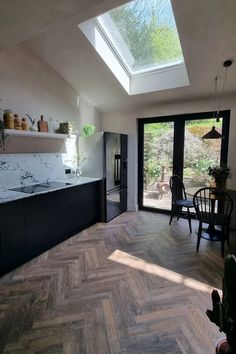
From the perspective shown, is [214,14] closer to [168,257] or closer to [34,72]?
[34,72]

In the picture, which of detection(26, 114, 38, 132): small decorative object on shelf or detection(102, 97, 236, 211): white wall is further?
detection(102, 97, 236, 211): white wall

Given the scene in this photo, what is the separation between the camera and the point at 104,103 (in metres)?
4.42

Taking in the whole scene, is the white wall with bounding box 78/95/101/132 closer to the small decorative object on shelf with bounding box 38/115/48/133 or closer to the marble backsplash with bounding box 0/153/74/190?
the marble backsplash with bounding box 0/153/74/190

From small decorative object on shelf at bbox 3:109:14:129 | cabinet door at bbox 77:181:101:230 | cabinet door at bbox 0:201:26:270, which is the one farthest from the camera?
cabinet door at bbox 77:181:101:230

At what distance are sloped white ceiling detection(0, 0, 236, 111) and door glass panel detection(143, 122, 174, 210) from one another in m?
0.61

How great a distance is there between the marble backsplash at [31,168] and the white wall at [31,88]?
2.20 feet

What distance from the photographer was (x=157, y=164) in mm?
4516

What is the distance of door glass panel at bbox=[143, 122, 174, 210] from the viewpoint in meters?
4.33

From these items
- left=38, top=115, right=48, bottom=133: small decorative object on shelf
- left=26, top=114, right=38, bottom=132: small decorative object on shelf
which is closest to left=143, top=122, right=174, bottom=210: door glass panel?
left=38, top=115, right=48, bottom=133: small decorative object on shelf

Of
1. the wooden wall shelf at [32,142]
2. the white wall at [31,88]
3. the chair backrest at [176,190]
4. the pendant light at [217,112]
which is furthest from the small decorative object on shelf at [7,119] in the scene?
the chair backrest at [176,190]

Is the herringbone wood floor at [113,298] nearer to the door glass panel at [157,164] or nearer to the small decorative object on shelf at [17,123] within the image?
the door glass panel at [157,164]

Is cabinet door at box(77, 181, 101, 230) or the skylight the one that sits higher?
the skylight

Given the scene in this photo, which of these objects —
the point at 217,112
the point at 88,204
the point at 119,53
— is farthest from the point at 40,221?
the point at 217,112

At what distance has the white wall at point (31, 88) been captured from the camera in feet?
9.54
